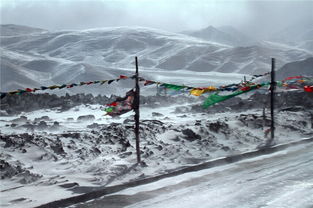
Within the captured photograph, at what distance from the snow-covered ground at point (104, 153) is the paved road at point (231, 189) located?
2.58 feet

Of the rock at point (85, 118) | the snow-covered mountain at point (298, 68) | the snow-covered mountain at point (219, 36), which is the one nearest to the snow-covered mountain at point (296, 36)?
the snow-covered mountain at point (219, 36)

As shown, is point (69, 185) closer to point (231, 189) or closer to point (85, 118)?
point (231, 189)

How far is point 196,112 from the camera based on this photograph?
27391 millimetres

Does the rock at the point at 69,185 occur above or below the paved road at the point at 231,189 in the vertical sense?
above

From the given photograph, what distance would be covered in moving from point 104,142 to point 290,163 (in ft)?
18.1

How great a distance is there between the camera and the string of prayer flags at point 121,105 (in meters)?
10.6

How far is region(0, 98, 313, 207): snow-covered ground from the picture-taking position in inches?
352

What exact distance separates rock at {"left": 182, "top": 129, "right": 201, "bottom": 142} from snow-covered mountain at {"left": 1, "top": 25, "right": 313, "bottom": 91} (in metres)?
43.9

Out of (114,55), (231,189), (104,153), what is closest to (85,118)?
(104,153)

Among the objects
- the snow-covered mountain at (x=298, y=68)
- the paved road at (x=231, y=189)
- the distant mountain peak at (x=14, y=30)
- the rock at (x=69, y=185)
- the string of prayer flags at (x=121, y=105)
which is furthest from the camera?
the distant mountain peak at (x=14, y=30)

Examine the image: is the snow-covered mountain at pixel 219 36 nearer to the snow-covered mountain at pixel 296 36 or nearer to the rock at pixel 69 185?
the snow-covered mountain at pixel 296 36

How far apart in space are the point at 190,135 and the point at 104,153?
3.69 meters

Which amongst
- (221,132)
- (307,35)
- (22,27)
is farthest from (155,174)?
(307,35)

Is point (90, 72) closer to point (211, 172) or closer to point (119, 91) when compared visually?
point (119, 91)
